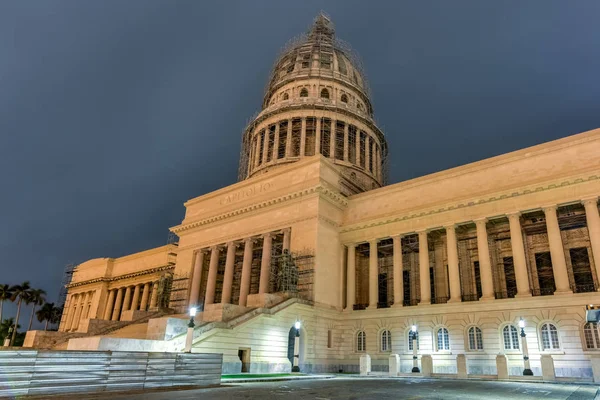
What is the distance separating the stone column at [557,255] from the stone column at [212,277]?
32.3 meters

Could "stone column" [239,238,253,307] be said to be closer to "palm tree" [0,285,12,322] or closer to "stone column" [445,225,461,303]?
"stone column" [445,225,461,303]

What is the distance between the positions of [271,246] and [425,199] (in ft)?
52.7

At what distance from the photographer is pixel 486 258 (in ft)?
112

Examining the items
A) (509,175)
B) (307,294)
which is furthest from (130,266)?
(509,175)

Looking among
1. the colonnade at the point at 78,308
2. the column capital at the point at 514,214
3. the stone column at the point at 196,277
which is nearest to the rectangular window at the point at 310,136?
the stone column at the point at 196,277

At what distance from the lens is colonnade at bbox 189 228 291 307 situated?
137 ft

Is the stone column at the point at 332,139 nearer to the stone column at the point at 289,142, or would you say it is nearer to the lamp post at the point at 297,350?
the stone column at the point at 289,142

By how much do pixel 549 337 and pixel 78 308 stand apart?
74221 mm

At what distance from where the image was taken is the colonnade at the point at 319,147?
61.1 meters

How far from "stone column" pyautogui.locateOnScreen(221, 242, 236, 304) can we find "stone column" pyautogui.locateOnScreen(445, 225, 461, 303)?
22.0 m

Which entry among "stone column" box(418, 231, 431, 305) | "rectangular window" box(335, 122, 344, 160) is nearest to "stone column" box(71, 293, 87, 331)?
"rectangular window" box(335, 122, 344, 160)

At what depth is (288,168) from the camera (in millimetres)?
44875

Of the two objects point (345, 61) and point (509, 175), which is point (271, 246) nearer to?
point (509, 175)

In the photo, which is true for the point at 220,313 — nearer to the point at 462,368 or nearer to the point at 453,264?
the point at 462,368
